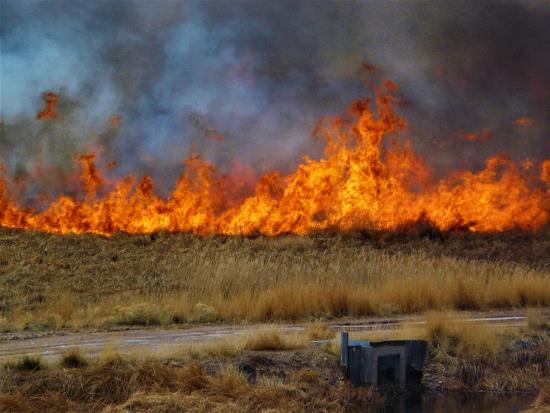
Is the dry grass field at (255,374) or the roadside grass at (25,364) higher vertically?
the roadside grass at (25,364)

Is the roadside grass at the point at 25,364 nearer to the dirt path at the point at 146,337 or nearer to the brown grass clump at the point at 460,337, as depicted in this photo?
the dirt path at the point at 146,337

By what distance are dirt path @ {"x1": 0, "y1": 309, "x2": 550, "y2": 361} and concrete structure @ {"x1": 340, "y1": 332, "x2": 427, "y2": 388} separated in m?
3.83

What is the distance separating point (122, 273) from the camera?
127 feet

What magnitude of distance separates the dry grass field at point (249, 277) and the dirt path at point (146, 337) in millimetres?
2115

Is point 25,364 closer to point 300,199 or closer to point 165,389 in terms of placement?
point 165,389

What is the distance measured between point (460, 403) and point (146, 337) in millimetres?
8366

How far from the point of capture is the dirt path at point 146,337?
60.9 feet

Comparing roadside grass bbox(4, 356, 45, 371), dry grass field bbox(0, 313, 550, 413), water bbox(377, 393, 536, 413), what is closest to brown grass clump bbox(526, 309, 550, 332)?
dry grass field bbox(0, 313, 550, 413)

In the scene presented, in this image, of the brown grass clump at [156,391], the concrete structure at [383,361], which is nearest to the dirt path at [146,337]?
the brown grass clump at [156,391]

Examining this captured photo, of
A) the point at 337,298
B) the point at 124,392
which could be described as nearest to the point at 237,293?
the point at 337,298

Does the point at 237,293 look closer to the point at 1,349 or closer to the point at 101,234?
the point at 1,349

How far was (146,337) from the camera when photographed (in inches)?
838

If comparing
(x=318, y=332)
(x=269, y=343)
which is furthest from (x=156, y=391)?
(x=318, y=332)

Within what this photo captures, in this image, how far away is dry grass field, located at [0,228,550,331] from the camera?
1041 inches
